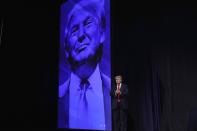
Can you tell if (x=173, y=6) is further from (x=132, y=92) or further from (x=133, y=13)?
(x=132, y=92)

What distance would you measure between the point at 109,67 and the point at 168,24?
1567 millimetres

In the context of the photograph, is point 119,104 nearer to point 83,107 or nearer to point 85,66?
point 83,107

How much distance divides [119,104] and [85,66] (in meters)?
1.77

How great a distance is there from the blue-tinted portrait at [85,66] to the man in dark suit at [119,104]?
0.47 m

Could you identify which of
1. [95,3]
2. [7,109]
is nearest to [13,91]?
[7,109]

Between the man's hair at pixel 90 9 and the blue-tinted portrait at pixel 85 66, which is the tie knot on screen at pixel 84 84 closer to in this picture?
the blue-tinted portrait at pixel 85 66

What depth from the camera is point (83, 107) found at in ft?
25.5

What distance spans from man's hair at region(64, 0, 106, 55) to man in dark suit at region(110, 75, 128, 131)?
1593mm

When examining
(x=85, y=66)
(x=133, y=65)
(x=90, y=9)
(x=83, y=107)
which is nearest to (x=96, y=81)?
(x=85, y=66)

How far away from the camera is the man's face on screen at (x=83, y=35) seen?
7.72 m

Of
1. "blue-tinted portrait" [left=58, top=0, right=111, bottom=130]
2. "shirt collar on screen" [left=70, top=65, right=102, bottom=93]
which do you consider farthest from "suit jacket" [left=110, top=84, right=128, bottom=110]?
"shirt collar on screen" [left=70, top=65, right=102, bottom=93]

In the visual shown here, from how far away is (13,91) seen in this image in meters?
9.91

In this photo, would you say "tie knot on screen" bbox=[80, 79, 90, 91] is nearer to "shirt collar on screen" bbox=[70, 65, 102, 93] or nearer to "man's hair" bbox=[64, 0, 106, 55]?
"shirt collar on screen" bbox=[70, 65, 102, 93]

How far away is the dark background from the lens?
6.11 metres
